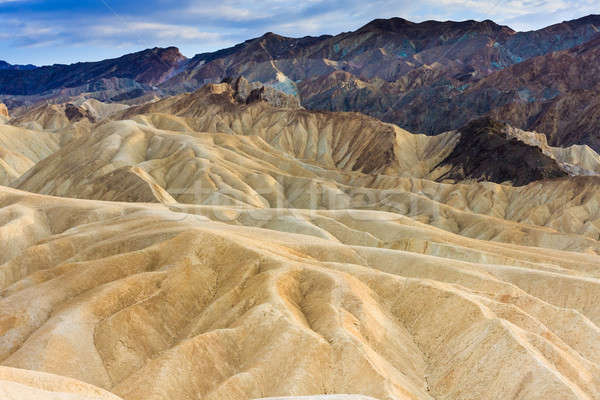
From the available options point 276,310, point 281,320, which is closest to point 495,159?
point 276,310

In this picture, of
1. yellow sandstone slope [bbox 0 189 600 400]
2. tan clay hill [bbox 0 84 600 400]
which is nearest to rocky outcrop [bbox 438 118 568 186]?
tan clay hill [bbox 0 84 600 400]

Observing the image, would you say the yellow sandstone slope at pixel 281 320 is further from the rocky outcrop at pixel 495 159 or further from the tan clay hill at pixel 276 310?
the rocky outcrop at pixel 495 159

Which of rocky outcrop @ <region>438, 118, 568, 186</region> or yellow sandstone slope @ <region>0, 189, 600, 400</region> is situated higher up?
yellow sandstone slope @ <region>0, 189, 600, 400</region>

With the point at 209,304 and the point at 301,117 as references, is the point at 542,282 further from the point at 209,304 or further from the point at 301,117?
the point at 301,117

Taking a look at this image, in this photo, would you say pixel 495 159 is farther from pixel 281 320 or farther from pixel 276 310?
pixel 281 320

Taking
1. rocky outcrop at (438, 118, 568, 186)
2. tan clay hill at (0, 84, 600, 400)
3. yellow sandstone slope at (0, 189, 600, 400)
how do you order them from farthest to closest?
rocky outcrop at (438, 118, 568, 186), yellow sandstone slope at (0, 189, 600, 400), tan clay hill at (0, 84, 600, 400)

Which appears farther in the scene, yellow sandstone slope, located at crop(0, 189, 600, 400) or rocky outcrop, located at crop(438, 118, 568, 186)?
rocky outcrop, located at crop(438, 118, 568, 186)

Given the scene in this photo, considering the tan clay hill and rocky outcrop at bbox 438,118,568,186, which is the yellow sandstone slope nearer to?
the tan clay hill

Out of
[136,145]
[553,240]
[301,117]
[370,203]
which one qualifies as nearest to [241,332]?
[553,240]

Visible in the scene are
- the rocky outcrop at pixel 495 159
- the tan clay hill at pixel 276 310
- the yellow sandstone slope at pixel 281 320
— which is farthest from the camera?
the rocky outcrop at pixel 495 159

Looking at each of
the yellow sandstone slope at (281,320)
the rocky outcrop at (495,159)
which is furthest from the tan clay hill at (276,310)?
the rocky outcrop at (495,159)

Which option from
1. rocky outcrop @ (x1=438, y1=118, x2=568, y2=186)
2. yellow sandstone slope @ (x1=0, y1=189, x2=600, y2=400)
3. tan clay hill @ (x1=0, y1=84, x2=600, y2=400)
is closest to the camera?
tan clay hill @ (x1=0, y1=84, x2=600, y2=400)

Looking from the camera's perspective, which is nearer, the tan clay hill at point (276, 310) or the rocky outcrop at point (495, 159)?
the tan clay hill at point (276, 310)
